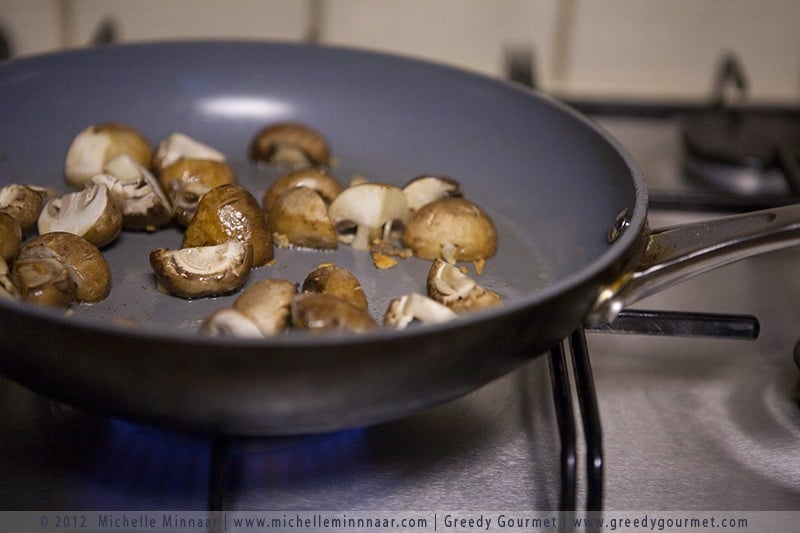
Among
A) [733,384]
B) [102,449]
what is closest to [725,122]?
[733,384]

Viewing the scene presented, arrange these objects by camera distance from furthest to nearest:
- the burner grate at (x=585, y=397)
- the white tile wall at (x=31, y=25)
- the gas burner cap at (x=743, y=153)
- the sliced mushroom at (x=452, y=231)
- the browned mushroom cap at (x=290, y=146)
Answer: the white tile wall at (x=31, y=25)
the gas burner cap at (x=743, y=153)
the browned mushroom cap at (x=290, y=146)
the sliced mushroom at (x=452, y=231)
the burner grate at (x=585, y=397)

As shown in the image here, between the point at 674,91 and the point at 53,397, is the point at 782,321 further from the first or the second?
the point at 53,397

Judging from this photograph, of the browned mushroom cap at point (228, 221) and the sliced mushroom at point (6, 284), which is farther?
the browned mushroom cap at point (228, 221)

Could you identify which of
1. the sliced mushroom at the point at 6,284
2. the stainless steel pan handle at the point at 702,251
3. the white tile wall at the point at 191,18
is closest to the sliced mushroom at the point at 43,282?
the sliced mushroom at the point at 6,284

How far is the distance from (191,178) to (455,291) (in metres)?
0.31

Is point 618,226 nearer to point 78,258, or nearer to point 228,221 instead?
point 228,221

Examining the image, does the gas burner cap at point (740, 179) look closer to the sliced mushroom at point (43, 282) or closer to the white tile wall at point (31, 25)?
the sliced mushroom at point (43, 282)

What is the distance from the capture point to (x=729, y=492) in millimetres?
714

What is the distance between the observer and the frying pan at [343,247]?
535 mm

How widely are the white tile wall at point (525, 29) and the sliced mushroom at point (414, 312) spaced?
708 millimetres

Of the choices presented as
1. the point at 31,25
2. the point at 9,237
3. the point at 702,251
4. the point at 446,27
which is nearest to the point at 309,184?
the point at 9,237

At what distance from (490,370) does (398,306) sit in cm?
12

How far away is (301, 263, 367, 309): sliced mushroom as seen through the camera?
73 cm

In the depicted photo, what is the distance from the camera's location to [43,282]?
70cm
